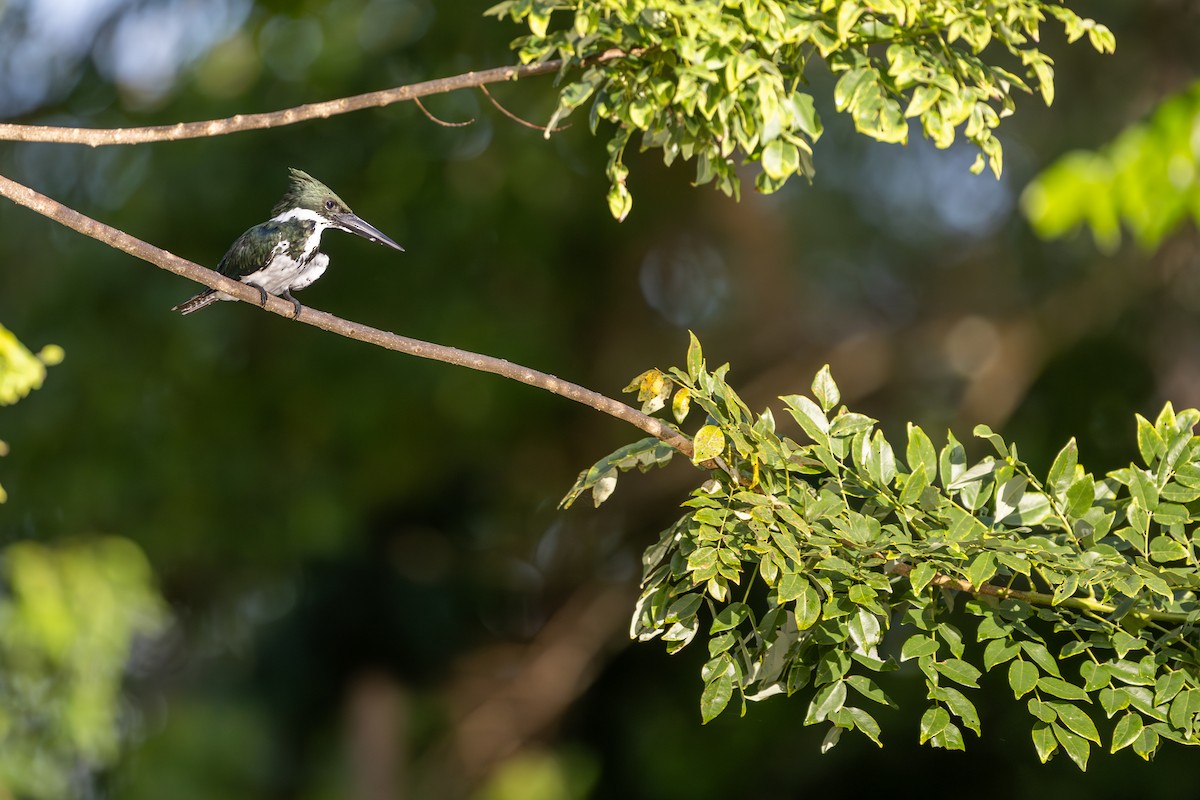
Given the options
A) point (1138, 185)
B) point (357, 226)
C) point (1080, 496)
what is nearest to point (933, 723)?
point (1080, 496)

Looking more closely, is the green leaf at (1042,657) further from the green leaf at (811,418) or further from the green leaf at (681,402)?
the green leaf at (681,402)

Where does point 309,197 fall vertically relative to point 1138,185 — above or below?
below

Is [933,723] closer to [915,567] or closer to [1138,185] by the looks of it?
[915,567]

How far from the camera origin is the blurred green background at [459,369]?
6.70 metres

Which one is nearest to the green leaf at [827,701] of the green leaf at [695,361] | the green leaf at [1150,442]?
the green leaf at [695,361]

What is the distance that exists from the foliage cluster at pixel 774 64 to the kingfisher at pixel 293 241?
2.16 ft

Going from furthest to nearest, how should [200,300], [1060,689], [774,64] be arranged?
[200,300], [774,64], [1060,689]

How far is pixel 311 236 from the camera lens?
2.91 metres

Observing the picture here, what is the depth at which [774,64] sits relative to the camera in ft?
8.00

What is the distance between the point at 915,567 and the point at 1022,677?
24 centimetres

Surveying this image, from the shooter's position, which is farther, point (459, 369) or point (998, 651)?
point (459, 369)

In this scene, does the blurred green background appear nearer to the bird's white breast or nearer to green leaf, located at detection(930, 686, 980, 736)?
the bird's white breast

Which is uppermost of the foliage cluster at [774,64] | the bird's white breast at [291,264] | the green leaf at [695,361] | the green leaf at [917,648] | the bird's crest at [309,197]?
the foliage cluster at [774,64]

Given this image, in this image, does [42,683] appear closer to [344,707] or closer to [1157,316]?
[344,707]
